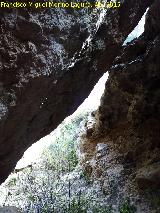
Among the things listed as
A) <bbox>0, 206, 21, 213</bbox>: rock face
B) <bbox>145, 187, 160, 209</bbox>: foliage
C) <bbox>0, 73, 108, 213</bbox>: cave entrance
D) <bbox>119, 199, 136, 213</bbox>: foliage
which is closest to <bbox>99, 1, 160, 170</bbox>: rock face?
<bbox>145, 187, 160, 209</bbox>: foliage

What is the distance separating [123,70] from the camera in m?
8.41

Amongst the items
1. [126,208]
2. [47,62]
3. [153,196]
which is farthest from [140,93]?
[47,62]

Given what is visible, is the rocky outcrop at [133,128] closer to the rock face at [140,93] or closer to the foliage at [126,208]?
the rock face at [140,93]

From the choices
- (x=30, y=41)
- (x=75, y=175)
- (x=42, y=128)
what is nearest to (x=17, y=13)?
(x=30, y=41)

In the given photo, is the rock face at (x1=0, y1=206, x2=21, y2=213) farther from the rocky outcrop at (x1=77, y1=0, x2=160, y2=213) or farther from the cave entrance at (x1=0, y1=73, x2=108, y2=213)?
the rocky outcrop at (x1=77, y1=0, x2=160, y2=213)

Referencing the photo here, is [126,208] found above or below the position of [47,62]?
below

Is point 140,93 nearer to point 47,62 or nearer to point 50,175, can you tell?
point 50,175

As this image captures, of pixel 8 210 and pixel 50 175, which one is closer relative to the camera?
pixel 8 210

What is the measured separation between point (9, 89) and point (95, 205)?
386 cm

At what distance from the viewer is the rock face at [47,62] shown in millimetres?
4016

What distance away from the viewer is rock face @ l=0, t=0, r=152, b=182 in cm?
402

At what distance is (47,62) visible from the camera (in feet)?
14.7

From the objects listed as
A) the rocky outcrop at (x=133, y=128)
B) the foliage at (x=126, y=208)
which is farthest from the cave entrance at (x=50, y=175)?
the foliage at (x=126, y=208)

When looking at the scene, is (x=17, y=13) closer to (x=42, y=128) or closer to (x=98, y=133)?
(x=42, y=128)
